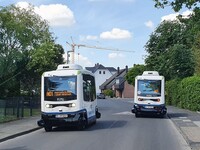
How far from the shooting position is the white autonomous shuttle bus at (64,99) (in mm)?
19312

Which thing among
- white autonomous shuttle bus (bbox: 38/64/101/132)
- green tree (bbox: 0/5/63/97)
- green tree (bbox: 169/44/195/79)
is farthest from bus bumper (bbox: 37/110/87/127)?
green tree (bbox: 169/44/195/79)

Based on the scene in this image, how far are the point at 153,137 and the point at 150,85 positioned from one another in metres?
12.0

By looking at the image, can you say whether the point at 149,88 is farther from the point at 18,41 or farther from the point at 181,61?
the point at 181,61

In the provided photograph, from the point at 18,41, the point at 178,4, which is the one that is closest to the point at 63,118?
the point at 178,4

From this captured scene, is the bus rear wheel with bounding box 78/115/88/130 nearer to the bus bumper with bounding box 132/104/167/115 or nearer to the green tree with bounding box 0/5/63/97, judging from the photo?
the bus bumper with bounding box 132/104/167/115

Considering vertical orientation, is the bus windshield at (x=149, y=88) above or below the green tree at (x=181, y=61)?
below

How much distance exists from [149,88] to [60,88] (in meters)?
10.4

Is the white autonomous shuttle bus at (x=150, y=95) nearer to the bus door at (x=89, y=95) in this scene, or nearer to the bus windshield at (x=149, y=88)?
the bus windshield at (x=149, y=88)

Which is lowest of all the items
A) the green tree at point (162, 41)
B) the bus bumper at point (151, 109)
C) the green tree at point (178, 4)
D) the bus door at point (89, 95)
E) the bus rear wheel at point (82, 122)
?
the bus rear wheel at point (82, 122)

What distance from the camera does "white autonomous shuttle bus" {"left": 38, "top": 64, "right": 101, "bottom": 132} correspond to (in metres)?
19.3

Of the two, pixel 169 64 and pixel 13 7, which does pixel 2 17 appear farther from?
pixel 169 64

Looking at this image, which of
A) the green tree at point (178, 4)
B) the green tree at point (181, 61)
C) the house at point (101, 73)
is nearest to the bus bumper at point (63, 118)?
the green tree at point (178, 4)

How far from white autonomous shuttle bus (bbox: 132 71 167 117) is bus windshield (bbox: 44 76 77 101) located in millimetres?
9810

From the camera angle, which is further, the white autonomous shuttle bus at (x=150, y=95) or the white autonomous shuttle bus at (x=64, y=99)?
the white autonomous shuttle bus at (x=150, y=95)
